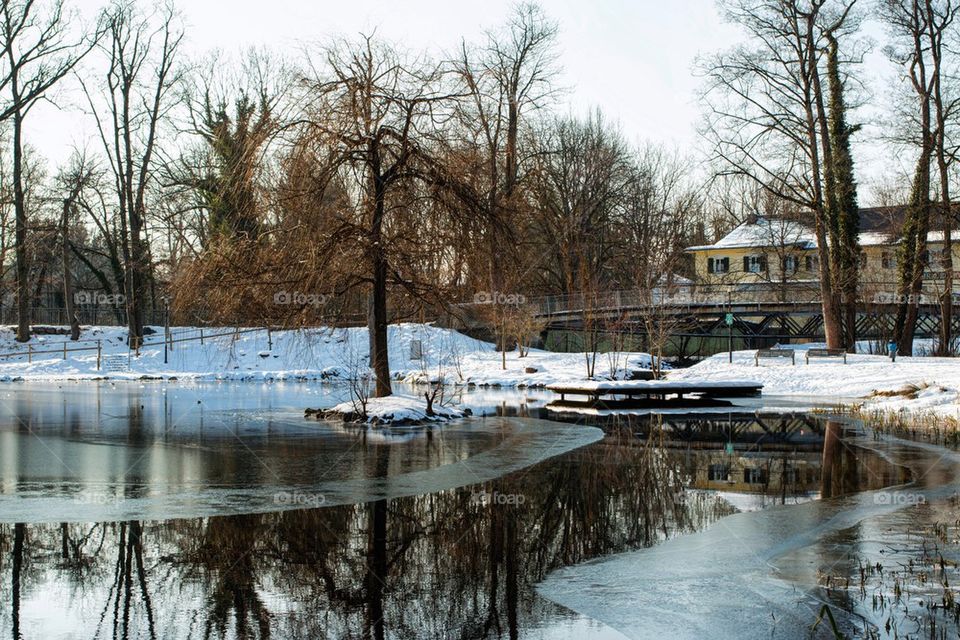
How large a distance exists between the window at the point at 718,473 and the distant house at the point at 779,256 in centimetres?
3900

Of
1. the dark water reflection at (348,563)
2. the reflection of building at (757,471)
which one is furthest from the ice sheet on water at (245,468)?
the reflection of building at (757,471)

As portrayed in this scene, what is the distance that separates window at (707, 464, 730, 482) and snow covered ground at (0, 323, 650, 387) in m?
23.1

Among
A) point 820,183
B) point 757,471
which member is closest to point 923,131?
point 820,183

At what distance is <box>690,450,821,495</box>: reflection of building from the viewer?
513 inches

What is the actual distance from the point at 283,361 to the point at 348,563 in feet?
131

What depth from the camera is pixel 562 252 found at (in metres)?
57.1

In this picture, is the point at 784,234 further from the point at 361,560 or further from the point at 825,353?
the point at 361,560

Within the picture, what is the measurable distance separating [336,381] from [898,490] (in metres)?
29.8

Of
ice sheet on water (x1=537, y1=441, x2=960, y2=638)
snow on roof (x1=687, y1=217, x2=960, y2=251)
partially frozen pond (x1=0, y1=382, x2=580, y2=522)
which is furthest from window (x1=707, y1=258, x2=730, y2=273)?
ice sheet on water (x1=537, y1=441, x2=960, y2=638)

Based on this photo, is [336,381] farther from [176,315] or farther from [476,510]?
[476,510]

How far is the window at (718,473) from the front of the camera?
540 inches

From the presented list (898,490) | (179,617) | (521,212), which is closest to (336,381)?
(521,212)

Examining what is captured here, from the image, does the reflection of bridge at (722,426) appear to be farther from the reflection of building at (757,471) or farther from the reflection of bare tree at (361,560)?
the reflection of bare tree at (361,560)

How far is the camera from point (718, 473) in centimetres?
1426
